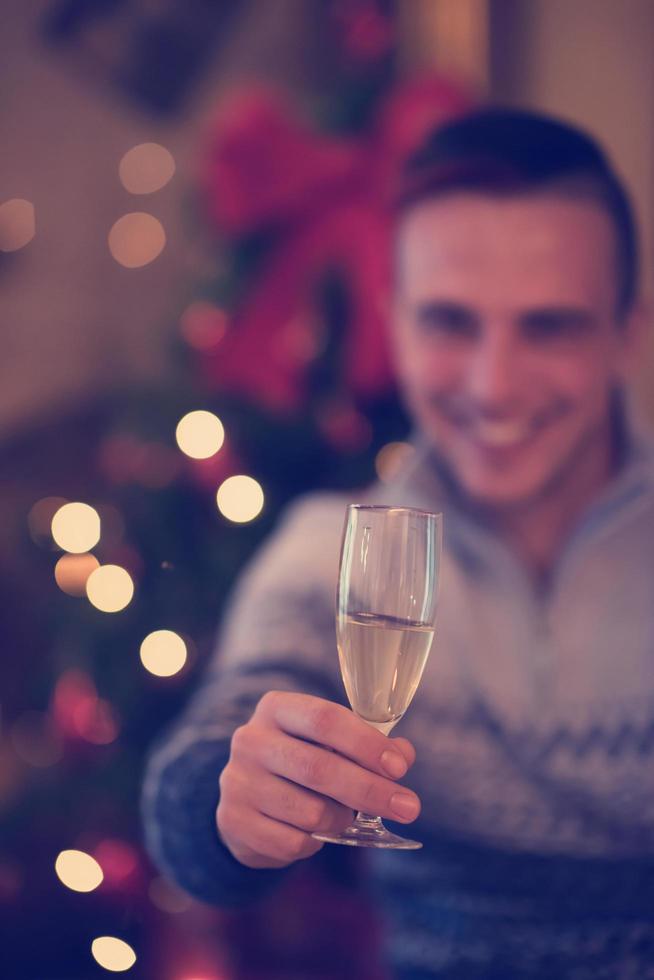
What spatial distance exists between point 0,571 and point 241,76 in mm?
1282

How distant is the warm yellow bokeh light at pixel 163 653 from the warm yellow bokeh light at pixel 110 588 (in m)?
0.07

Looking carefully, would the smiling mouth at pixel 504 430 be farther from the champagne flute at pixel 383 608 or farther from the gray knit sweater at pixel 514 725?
the champagne flute at pixel 383 608

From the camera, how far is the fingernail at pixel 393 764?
2.31 ft

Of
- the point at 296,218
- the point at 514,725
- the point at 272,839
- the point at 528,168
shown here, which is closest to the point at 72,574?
the point at 296,218

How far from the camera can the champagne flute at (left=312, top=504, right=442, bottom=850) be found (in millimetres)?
722

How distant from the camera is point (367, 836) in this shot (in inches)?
28.9

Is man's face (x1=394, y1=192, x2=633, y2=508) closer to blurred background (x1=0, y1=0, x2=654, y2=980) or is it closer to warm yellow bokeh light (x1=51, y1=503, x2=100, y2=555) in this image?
blurred background (x1=0, y1=0, x2=654, y2=980)

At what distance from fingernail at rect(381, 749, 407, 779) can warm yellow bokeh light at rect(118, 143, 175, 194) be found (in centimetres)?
218

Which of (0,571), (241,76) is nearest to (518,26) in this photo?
(241,76)

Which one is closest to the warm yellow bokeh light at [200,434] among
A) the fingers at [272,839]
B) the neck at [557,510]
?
the neck at [557,510]

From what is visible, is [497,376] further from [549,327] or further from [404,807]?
[404,807]

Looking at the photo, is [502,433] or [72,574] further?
[72,574]

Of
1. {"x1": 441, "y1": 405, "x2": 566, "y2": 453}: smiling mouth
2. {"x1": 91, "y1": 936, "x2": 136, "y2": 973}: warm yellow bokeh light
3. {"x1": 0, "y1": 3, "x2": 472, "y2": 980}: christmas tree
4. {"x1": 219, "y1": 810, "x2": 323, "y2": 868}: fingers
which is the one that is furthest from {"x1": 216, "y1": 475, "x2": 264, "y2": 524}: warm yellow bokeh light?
{"x1": 219, "y1": 810, "x2": 323, "y2": 868}: fingers

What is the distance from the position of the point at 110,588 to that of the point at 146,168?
1.31m
